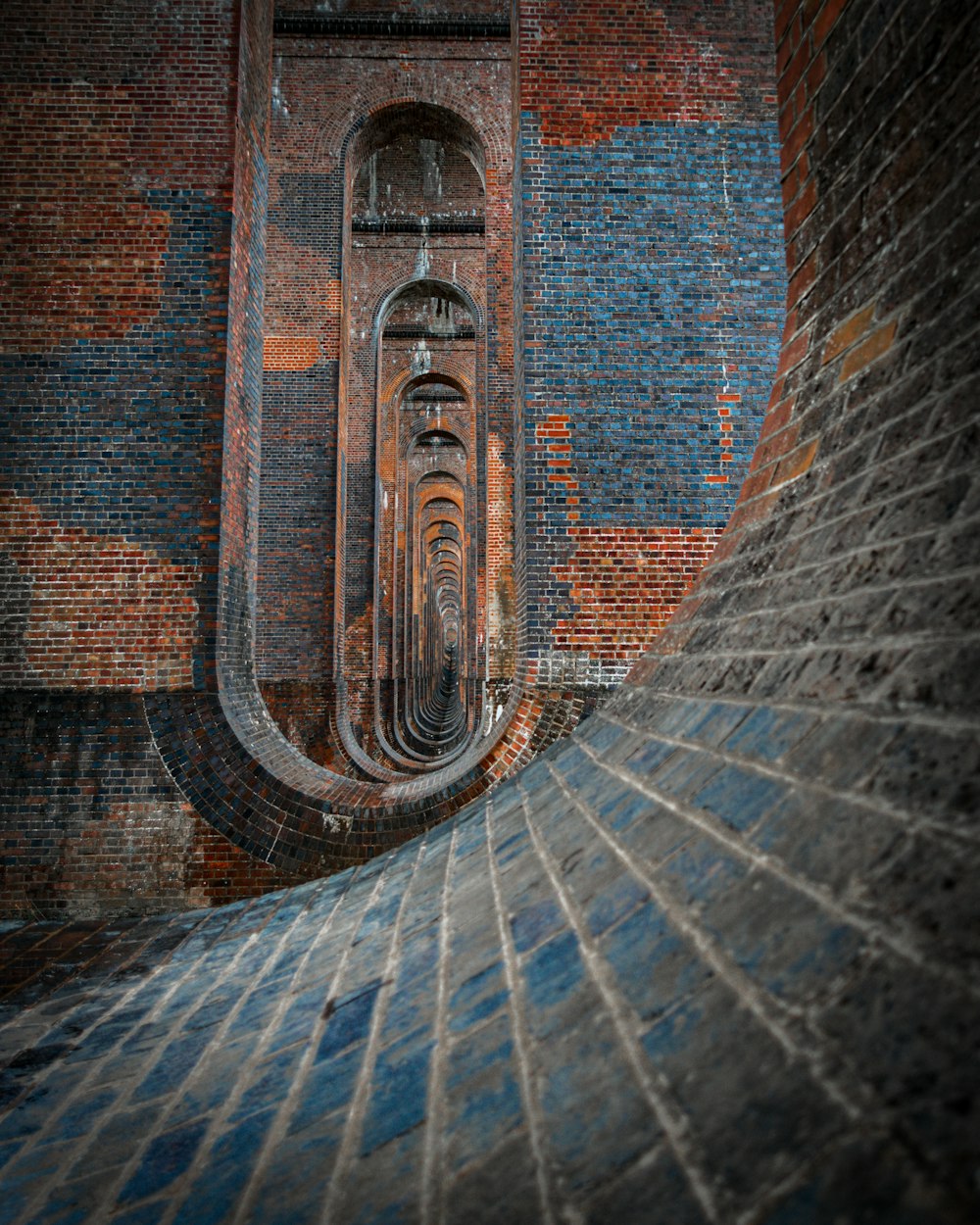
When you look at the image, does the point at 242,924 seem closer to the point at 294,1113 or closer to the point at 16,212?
the point at 294,1113

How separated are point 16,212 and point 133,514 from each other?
2588mm

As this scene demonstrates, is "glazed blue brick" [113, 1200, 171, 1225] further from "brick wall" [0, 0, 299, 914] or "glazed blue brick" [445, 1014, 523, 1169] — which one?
"brick wall" [0, 0, 299, 914]

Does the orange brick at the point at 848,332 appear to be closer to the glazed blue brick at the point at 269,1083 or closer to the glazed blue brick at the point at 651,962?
the glazed blue brick at the point at 651,962

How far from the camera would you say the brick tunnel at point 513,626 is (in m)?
1.04

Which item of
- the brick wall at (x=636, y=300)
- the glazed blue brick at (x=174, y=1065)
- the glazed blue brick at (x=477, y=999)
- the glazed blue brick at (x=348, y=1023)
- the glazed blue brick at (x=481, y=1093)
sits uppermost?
the brick wall at (x=636, y=300)

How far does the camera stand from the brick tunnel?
3.43 ft

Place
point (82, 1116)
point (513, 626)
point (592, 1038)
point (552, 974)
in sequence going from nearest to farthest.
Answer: point (592, 1038) < point (552, 974) < point (82, 1116) < point (513, 626)

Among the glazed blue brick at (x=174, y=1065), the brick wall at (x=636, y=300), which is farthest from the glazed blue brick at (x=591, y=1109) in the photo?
the brick wall at (x=636, y=300)

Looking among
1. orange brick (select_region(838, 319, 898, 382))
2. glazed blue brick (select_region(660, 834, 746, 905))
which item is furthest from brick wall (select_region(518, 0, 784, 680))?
glazed blue brick (select_region(660, 834, 746, 905))

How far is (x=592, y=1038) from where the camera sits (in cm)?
121

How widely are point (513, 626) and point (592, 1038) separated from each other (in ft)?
39.9

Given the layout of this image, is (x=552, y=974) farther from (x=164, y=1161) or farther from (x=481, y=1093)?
(x=164, y=1161)

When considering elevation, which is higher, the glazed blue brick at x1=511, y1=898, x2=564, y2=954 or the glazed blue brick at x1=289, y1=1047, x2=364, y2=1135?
the glazed blue brick at x1=511, y1=898, x2=564, y2=954

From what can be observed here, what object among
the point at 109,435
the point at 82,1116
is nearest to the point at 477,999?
the point at 82,1116
